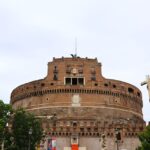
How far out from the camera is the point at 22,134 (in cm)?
4316

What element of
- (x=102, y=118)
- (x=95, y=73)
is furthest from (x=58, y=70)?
(x=102, y=118)

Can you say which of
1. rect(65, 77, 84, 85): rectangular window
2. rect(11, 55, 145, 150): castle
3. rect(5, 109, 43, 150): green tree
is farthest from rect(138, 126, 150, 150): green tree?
rect(65, 77, 84, 85): rectangular window

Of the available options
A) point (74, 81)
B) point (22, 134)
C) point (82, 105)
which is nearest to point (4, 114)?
point (22, 134)

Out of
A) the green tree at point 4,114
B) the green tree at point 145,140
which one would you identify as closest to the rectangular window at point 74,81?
the green tree at point 4,114

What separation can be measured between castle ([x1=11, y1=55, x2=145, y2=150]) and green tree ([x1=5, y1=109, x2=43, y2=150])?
34.6 ft

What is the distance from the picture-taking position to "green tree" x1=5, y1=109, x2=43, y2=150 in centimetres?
4269

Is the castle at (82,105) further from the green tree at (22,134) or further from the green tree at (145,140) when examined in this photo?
the green tree at (145,140)

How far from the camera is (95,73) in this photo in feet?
208

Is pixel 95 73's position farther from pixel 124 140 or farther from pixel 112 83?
pixel 124 140

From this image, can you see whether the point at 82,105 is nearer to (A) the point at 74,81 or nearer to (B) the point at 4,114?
(A) the point at 74,81

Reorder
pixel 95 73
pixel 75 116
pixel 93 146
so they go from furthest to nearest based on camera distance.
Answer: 1. pixel 95 73
2. pixel 75 116
3. pixel 93 146

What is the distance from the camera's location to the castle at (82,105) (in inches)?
2158

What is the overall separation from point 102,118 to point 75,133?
6.73 meters

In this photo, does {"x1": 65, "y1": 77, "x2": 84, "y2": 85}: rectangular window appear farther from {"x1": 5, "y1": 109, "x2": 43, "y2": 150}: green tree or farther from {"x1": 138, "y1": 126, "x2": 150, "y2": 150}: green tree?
{"x1": 138, "y1": 126, "x2": 150, "y2": 150}: green tree
